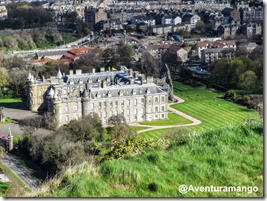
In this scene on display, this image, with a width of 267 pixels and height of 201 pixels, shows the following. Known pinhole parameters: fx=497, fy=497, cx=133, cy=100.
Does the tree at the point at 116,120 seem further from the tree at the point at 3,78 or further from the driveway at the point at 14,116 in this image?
the tree at the point at 3,78

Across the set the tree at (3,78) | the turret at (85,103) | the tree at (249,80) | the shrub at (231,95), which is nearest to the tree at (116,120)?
the turret at (85,103)

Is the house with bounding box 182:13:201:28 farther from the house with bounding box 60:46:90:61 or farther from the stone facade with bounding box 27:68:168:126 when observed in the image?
the stone facade with bounding box 27:68:168:126

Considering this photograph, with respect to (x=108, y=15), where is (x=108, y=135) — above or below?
below

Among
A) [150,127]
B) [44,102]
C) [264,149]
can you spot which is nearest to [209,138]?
[264,149]

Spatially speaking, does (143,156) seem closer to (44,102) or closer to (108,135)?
(108,135)


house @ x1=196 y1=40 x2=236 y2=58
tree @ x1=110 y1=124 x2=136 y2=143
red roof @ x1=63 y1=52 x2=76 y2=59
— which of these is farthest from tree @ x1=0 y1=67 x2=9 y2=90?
house @ x1=196 y1=40 x2=236 y2=58

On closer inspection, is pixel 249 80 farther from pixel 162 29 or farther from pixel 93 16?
pixel 93 16

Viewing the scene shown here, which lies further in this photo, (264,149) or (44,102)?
(44,102)

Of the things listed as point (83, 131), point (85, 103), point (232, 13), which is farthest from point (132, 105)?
point (232, 13)
